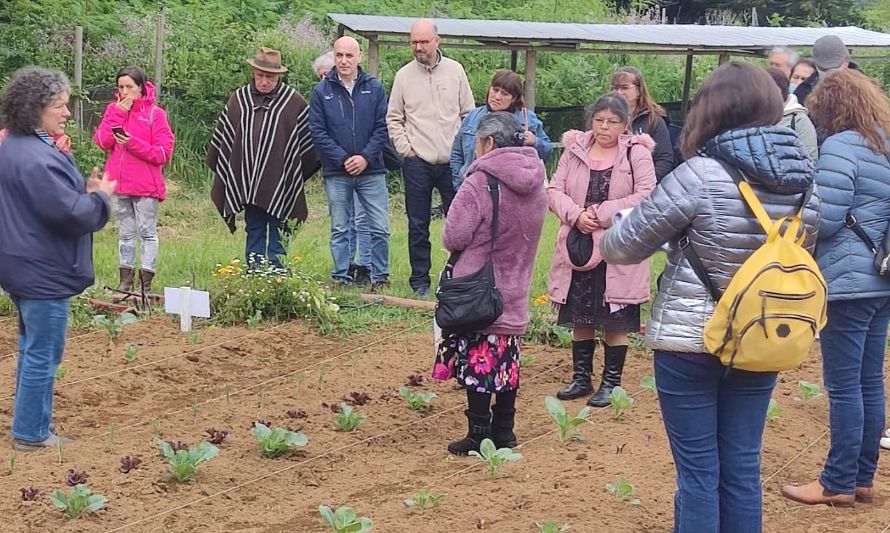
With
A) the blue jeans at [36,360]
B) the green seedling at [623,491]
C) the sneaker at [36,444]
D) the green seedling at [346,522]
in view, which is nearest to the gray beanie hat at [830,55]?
the green seedling at [623,491]

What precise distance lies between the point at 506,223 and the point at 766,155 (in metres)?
1.75

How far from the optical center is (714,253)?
3.47 m

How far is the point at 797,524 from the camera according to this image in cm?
454

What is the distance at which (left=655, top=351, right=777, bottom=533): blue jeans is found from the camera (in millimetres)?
3586

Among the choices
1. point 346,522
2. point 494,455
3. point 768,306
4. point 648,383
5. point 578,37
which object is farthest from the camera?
point 578,37

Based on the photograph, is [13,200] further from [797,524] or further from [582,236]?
[797,524]

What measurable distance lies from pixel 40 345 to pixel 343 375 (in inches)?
78.7

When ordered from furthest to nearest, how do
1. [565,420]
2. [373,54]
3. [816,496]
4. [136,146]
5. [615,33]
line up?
1. [615,33]
2. [373,54]
3. [136,146]
4. [565,420]
5. [816,496]

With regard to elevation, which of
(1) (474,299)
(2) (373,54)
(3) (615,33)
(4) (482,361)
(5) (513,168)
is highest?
(3) (615,33)

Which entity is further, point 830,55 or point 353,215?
point 353,215

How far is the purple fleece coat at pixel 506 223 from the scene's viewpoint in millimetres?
4926

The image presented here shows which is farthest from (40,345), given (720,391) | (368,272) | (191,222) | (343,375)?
(191,222)

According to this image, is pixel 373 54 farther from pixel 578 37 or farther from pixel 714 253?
pixel 714 253

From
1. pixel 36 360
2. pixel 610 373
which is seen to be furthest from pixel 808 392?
pixel 36 360
